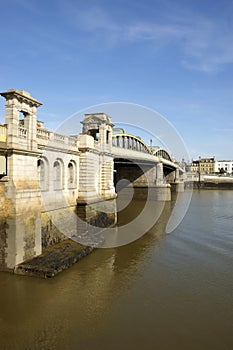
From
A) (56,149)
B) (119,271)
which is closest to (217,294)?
(119,271)

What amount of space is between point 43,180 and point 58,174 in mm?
1631

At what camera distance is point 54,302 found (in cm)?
912

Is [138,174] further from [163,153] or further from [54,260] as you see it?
[54,260]

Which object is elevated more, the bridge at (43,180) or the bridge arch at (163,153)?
the bridge arch at (163,153)

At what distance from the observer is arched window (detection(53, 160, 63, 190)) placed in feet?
51.6

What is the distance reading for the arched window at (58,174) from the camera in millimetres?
15727

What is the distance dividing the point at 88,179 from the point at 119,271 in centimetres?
744

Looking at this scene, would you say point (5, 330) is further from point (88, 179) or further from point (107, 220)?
point (107, 220)

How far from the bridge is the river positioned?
6.40 feet

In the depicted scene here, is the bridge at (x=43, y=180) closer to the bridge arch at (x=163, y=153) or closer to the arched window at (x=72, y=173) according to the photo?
the arched window at (x=72, y=173)

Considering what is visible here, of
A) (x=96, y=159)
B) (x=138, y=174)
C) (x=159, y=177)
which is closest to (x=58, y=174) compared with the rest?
(x=96, y=159)

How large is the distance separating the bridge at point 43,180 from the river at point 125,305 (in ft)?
6.40

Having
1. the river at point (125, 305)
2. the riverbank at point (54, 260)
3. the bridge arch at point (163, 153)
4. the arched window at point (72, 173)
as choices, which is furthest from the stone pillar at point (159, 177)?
the riverbank at point (54, 260)

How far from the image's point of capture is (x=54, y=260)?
39.4 feet
